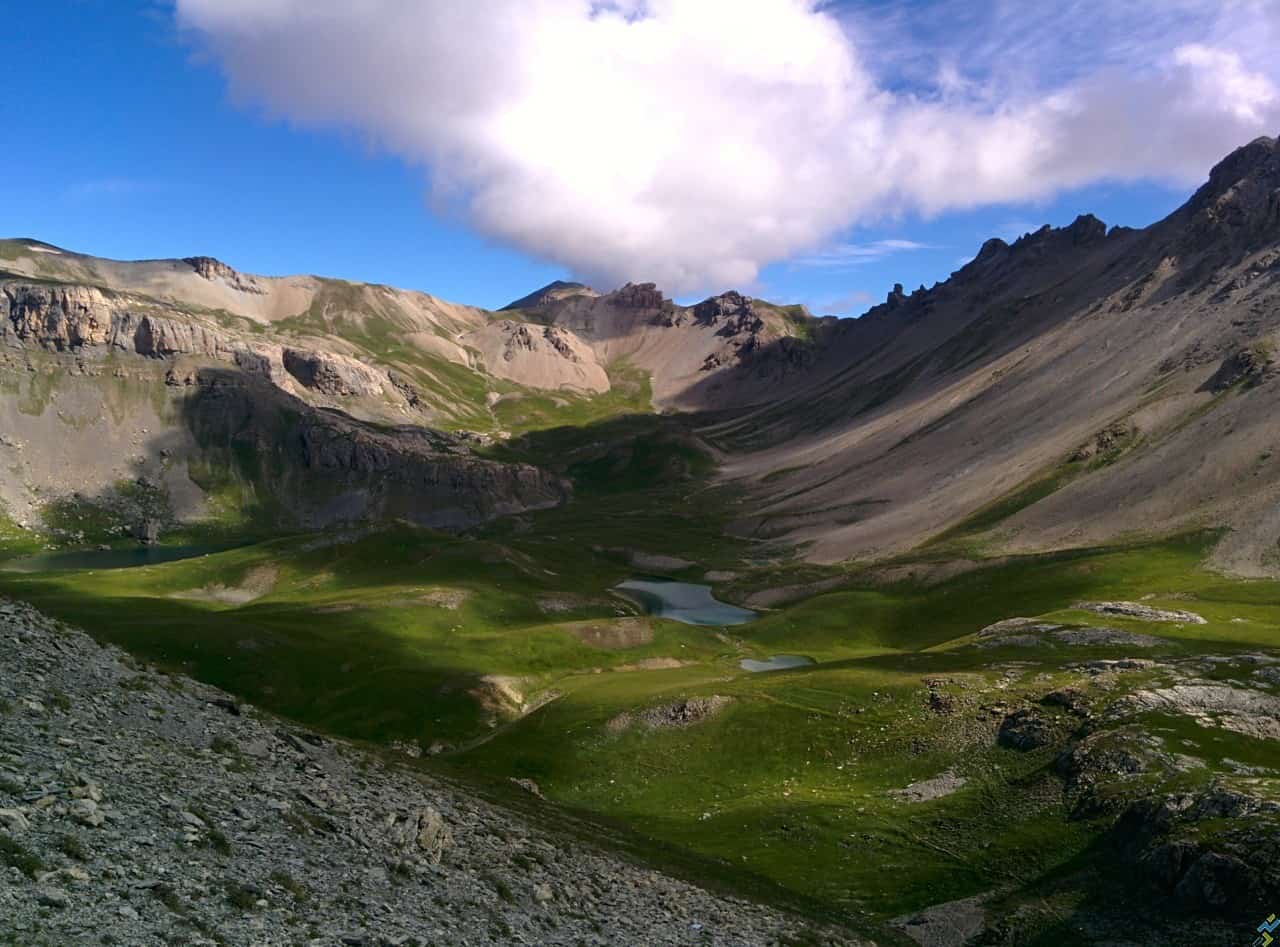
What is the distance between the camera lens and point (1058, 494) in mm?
174125

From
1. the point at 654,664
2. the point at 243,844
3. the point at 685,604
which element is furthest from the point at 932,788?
the point at 685,604

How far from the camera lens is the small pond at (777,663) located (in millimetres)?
116625

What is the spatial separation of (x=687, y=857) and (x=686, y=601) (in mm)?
133278

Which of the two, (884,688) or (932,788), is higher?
(884,688)

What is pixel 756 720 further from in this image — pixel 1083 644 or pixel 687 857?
pixel 1083 644

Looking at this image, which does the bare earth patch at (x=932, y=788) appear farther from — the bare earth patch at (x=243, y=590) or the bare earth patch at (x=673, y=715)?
the bare earth patch at (x=243, y=590)

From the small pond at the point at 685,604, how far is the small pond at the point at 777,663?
25277 mm

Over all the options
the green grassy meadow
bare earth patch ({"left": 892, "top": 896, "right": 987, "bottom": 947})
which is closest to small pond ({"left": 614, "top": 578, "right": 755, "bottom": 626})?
the green grassy meadow

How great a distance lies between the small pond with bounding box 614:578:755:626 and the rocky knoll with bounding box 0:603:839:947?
116m

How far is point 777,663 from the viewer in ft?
399

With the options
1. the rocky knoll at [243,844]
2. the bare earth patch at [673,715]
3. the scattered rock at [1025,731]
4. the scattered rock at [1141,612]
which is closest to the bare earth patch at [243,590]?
the bare earth patch at [673,715]

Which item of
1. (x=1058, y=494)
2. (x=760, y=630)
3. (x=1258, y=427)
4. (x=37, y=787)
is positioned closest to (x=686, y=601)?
(x=760, y=630)

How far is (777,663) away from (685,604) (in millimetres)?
56785

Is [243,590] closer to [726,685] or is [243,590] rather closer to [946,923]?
[726,685]
